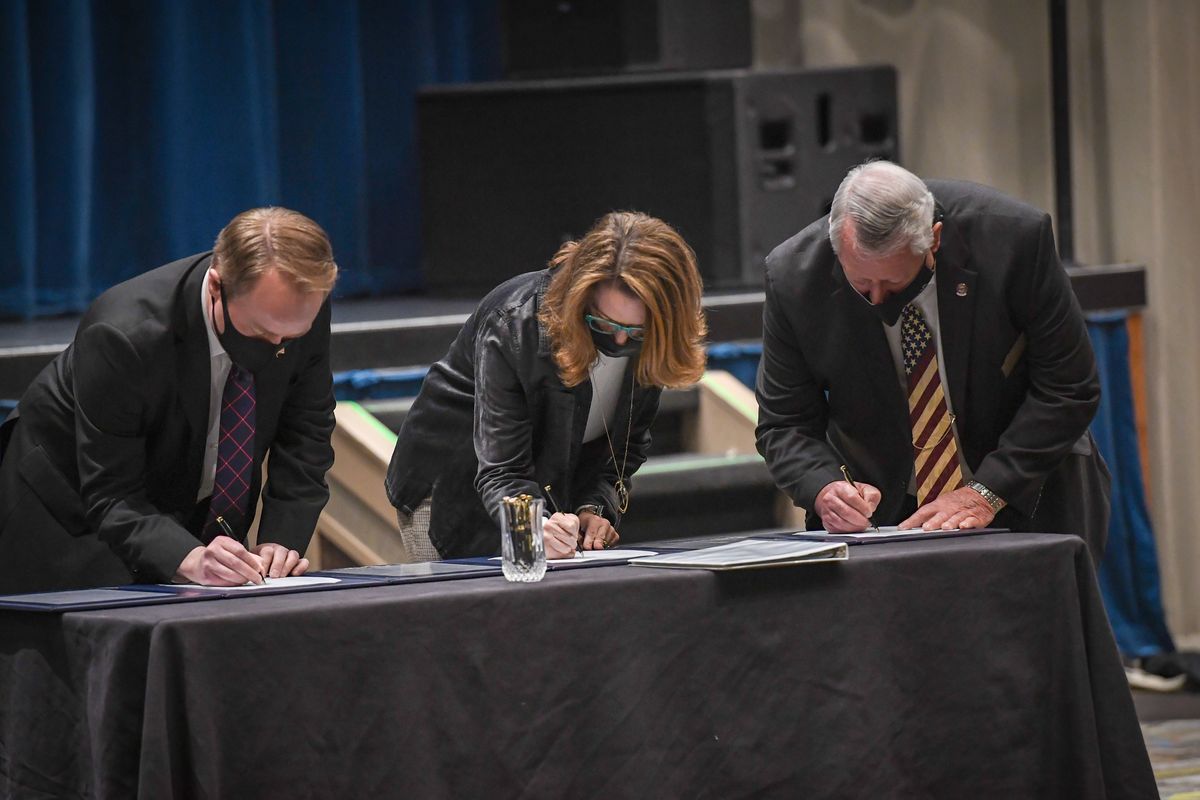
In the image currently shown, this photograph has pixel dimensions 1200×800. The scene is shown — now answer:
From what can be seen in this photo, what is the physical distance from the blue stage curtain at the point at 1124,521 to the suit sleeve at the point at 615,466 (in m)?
2.42

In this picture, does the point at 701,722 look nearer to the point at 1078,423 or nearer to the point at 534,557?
the point at 534,557

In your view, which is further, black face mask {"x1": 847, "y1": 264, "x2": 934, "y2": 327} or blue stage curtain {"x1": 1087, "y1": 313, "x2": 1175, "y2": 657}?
blue stage curtain {"x1": 1087, "y1": 313, "x2": 1175, "y2": 657}

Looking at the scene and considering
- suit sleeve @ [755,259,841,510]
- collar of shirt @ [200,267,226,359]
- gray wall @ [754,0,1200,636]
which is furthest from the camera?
gray wall @ [754,0,1200,636]

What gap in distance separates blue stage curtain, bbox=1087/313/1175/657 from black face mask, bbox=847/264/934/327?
235 centimetres

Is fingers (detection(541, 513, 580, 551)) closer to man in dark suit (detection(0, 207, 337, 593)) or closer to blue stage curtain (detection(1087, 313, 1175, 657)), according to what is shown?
man in dark suit (detection(0, 207, 337, 593))

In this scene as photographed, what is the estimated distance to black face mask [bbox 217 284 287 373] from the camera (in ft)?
8.25

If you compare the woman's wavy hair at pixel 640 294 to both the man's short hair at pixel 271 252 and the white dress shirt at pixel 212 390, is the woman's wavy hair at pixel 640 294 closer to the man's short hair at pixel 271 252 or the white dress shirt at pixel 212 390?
the man's short hair at pixel 271 252

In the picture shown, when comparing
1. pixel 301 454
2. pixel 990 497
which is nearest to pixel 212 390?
pixel 301 454

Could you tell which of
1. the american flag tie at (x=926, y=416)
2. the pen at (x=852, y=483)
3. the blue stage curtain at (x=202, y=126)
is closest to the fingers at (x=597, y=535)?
the pen at (x=852, y=483)

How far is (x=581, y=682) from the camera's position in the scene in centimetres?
230

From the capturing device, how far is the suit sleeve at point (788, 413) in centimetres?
287

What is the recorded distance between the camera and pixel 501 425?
8.83ft

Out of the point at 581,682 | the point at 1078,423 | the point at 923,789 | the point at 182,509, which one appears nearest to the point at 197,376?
the point at 182,509

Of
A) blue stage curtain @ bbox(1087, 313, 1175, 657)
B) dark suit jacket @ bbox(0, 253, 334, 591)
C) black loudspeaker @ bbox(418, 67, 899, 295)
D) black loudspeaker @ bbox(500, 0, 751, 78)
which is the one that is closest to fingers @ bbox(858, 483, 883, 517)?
dark suit jacket @ bbox(0, 253, 334, 591)
